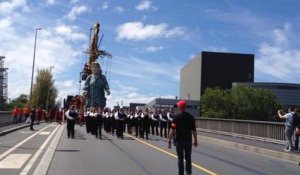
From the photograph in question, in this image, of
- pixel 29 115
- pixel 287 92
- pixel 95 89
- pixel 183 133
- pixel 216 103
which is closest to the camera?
pixel 183 133

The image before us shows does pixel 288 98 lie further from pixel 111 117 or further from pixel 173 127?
pixel 173 127

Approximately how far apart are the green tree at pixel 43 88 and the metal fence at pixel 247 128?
6247 cm

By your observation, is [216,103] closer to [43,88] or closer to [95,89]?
[43,88]

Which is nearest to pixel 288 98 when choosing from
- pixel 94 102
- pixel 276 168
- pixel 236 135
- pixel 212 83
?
pixel 212 83

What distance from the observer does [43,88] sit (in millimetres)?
101125

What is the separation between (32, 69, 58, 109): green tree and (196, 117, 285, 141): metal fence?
62472 mm

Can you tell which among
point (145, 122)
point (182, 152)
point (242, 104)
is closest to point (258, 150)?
point (145, 122)

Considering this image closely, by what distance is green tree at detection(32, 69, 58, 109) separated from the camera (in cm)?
10006

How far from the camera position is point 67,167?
14.7 m

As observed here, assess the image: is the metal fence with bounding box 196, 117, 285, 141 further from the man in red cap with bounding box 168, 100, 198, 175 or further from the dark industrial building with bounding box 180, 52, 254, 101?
the dark industrial building with bounding box 180, 52, 254, 101

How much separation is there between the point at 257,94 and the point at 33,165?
106383 millimetres

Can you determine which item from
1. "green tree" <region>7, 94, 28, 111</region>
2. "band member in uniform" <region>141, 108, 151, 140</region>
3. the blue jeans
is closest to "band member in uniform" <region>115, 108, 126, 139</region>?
"band member in uniform" <region>141, 108, 151, 140</region>

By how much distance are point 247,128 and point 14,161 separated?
1749cm

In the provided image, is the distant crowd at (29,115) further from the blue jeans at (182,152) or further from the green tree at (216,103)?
the green tree at (216,103)
